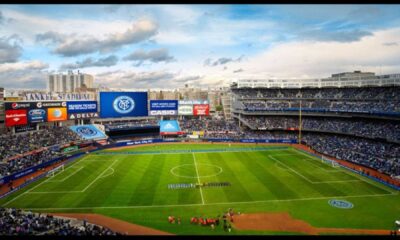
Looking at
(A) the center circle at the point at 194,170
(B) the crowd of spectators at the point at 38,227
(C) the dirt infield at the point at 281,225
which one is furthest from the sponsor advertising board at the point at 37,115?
(C) the dirt infield at the point at 281,225

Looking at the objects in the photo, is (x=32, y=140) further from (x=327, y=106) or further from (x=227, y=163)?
(x=327, y=106)

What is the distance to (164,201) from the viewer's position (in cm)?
3541

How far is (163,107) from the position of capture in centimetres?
9200

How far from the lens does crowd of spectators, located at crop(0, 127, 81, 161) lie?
181 feet

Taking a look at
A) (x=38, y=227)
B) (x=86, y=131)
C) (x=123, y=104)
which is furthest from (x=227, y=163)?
(x=123, y=104)

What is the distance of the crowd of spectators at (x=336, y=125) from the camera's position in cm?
5966

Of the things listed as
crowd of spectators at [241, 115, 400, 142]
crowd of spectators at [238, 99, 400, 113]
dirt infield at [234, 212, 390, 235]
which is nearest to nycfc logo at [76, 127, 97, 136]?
crowd of spectators at [241, 115, 400, 142]

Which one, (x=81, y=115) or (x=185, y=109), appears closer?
(x=81, y=115)

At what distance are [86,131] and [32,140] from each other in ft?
52.0

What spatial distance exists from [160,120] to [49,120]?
33710 mm

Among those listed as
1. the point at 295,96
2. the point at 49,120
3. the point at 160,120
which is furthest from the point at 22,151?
the point at 295,96

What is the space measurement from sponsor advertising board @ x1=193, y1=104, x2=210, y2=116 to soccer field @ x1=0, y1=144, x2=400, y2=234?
3801 centimetres

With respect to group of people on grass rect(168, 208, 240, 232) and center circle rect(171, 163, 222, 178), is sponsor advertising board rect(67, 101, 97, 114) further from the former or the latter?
group of people on grass rect(168, 208, 240, 232)
